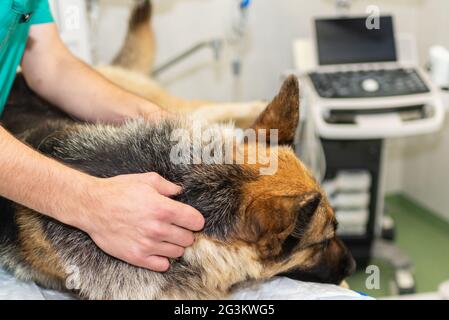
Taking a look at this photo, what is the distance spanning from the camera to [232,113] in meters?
1.75

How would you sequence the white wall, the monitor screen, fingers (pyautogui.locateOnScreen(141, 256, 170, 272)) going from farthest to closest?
1. the white wall
2. the monitor screen
3. fingers (pyautogui.locateOnScreen(141, 256, 170, 272))

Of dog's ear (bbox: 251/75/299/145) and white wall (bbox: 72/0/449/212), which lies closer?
dog's ear (bbox: 251/75/299/145)

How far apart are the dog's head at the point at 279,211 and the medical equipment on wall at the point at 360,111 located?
86 cm

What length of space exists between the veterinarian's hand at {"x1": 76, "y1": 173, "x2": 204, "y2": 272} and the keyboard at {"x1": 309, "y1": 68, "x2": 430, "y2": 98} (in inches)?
48.1

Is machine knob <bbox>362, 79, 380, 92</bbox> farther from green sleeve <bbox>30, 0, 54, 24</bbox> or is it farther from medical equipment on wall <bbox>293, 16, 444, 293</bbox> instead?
green sleeve <bbox>30, 0, 54, 24</bbox>

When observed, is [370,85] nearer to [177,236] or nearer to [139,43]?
[139,43]

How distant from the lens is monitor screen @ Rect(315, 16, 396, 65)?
7.18ft

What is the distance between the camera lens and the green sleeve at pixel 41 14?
1211mm

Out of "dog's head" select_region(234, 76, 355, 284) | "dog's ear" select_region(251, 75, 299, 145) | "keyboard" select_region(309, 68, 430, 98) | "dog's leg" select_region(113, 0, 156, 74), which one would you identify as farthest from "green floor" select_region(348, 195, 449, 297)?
"dog's leg" select_region(113, 0, 156, 74)

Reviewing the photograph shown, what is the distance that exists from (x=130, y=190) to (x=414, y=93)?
58.1 inches

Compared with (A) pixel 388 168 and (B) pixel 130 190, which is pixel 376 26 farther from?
(B) pixel 130 190

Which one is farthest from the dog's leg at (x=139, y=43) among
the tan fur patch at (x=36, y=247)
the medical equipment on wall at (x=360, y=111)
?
the tan fur patch at (x=36, y=247)
